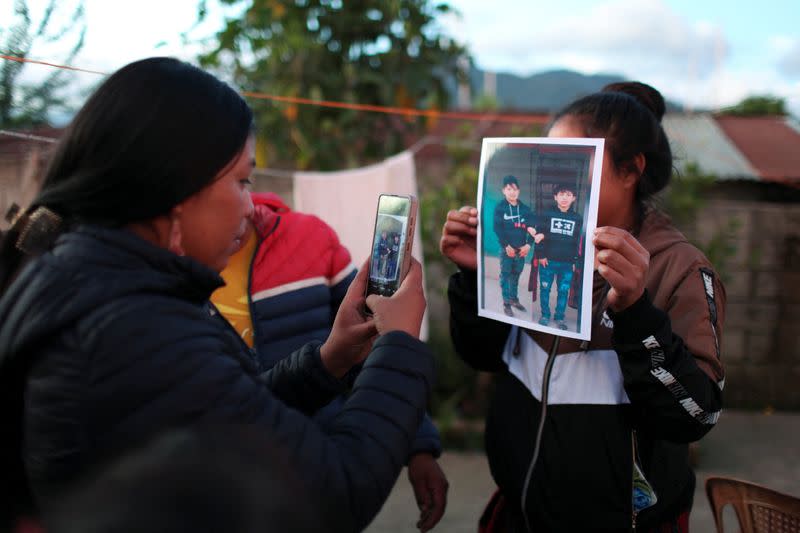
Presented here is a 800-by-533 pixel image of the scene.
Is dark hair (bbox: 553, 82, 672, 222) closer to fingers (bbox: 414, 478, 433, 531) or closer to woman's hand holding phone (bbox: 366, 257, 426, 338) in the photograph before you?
woman's hand holding phone (bbox: 366, 257, 426, 338)

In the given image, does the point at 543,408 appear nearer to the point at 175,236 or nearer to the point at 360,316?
the point at 360,316

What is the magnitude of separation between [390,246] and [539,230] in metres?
0.35

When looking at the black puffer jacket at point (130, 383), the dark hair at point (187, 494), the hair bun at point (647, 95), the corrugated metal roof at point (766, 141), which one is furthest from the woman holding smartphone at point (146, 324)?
the corrugated metal roof at point (766, 141)

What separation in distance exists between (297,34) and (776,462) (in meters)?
4.12

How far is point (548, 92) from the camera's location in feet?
141

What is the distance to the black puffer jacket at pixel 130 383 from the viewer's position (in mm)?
826

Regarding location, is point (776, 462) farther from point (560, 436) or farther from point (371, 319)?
point (371, 319)

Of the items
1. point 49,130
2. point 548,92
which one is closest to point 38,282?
point 49,130

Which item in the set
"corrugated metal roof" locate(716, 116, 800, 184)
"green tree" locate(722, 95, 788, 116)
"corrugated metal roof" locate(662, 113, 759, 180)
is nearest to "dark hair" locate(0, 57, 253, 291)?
"corrugated metal roof" locate(662, 113, 759, 180)

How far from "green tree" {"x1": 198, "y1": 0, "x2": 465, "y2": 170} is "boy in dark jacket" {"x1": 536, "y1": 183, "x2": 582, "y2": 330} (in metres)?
3.04

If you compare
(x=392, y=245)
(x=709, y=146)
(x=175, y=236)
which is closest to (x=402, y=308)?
(x=392, y=245)

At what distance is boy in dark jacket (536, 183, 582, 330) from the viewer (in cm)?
136

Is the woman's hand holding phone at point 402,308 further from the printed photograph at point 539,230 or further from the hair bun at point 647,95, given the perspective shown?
the hair bun at point 647,95

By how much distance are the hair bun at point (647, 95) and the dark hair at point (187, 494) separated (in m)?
1.50
